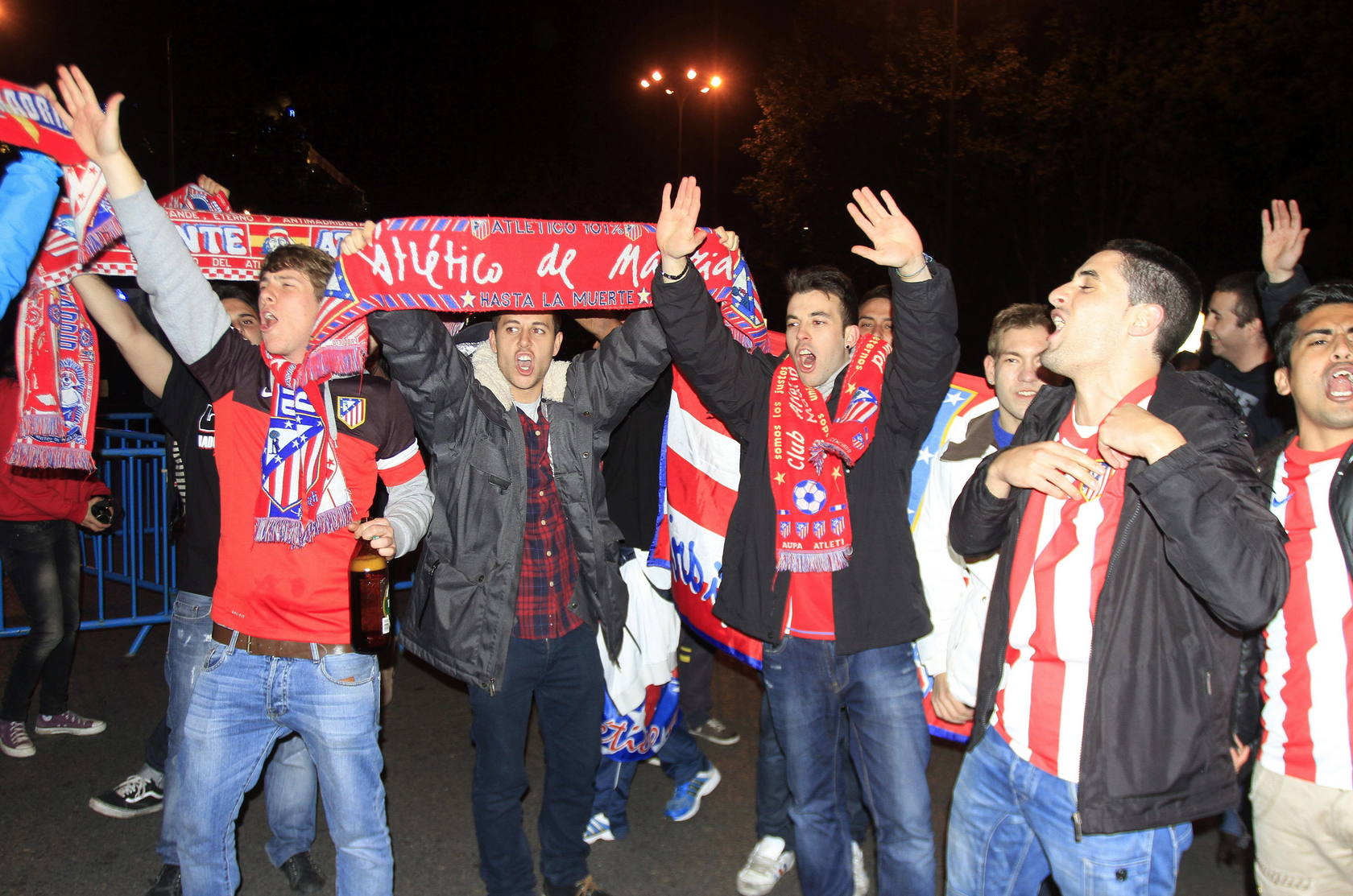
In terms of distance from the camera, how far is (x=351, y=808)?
3.14 metres

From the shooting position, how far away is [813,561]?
A: 3.55m

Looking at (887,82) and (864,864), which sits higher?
(887,82)

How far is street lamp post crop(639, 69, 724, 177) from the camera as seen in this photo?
26.1 meters

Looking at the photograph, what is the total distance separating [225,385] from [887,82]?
64.4ft

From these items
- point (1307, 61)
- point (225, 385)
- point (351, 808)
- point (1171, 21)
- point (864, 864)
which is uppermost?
point (1171, 21)

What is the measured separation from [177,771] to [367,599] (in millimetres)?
949

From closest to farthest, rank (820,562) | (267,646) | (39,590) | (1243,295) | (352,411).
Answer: (267,646)
(352,411)
(820,562)
(1243,295)
(39,590)

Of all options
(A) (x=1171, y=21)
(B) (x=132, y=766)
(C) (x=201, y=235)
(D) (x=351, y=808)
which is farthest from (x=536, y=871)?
(A) (x=1171, y=21)

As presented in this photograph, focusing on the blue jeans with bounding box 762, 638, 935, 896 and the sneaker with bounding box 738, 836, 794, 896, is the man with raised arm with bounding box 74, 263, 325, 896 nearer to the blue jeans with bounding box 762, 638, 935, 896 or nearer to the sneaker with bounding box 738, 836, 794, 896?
the sneaker with bounding box 738, 836, 794, 896

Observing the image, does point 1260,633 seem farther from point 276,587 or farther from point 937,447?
point 276,587

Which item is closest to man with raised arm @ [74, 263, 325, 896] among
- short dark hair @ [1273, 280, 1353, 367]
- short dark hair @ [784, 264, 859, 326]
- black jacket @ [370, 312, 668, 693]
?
black jacket @ [370, 312, 668, 693]

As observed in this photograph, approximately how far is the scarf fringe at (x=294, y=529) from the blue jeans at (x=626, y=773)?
1955 millimetres

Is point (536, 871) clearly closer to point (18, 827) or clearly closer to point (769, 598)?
point (769, 598)

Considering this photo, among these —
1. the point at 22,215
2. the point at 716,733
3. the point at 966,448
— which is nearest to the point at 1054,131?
the point at 716,733
